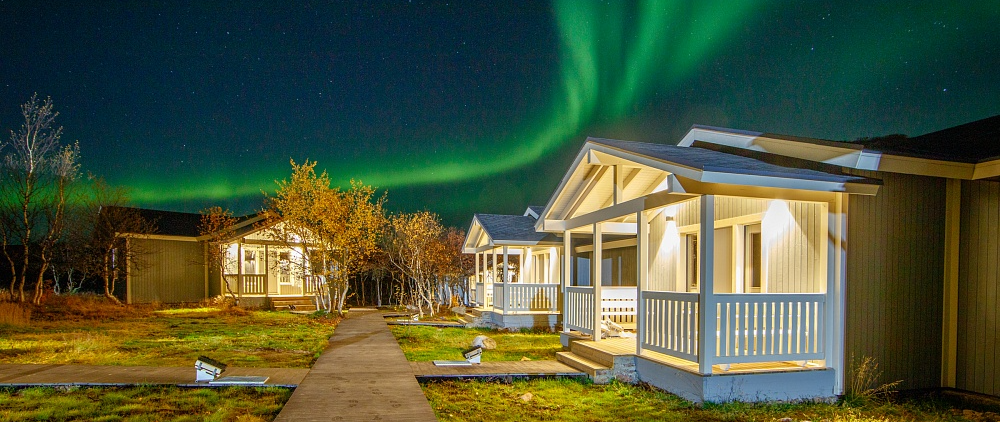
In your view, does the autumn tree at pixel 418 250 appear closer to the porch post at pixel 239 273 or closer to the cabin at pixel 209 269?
the cabin at pixel 209 269

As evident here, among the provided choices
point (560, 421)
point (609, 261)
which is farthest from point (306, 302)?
point (560, 421)

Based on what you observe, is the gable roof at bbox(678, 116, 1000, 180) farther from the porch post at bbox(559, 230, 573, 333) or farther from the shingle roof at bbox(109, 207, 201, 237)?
the shingle roof at bbox(109, 207, 201, 237)

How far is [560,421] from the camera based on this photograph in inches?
256

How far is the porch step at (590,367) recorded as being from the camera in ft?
27.8

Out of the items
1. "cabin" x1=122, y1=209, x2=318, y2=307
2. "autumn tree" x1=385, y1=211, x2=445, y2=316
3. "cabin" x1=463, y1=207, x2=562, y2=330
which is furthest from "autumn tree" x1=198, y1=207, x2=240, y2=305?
"cabin" x1=463, y1=207, x2=562, y2=330

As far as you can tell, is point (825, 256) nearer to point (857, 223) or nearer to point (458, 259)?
point (857, 223)

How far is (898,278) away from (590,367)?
428 cm

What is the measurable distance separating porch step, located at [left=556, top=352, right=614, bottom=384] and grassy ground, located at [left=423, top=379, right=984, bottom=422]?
355 mm

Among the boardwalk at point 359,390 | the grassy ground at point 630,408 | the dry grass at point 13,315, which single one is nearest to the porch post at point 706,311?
the grassy ground at point 630,408

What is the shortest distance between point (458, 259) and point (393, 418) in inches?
902

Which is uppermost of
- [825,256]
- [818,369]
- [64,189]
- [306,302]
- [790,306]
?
[64,189]

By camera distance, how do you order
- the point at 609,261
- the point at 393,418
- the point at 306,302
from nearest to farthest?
the point at 393,418, the point at 609,261, the point at 306,302

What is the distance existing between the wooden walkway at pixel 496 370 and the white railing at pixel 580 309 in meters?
0.98

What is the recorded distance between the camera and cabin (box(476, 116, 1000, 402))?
7.22 meters
